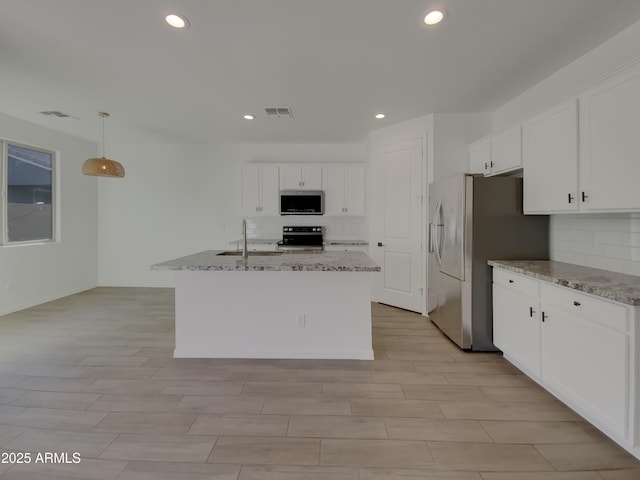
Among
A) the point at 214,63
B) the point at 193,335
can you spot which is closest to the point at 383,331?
the point at 193,335

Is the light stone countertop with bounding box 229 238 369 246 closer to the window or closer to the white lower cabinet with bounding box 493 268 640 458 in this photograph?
the white lower cabinet with bounding box 493 268 640 458

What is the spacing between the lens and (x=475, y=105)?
11.4 ft

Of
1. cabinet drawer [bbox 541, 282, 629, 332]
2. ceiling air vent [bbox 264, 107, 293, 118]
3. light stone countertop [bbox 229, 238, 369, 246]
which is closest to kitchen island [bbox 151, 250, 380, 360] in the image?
cabinet drawer [bbox 541, 282, 629, 332]

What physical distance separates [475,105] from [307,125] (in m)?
2.19

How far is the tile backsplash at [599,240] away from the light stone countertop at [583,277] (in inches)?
3.1

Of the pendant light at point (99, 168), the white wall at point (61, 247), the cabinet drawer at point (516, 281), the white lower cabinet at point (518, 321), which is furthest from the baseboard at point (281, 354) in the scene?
the white wall at point (61, 247)

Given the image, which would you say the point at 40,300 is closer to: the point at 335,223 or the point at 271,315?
the point at 271,315

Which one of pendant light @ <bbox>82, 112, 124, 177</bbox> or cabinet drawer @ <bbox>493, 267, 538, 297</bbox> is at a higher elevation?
pendant light @ <bbox>82, 112, 124, 177</bbox>

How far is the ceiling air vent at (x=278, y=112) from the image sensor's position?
359 cm

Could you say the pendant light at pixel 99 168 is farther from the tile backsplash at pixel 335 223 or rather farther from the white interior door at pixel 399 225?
the white interior door at pixel 399 225

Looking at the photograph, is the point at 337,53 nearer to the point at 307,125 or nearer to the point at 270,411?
the point at 307,125

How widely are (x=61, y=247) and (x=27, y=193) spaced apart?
92 cm

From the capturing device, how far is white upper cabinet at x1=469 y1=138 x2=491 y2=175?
10.6 feet

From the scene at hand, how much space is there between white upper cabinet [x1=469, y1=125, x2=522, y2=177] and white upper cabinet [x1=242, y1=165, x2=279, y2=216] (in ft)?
9.80
